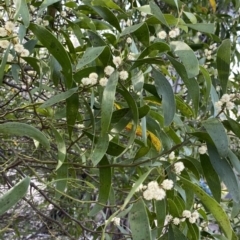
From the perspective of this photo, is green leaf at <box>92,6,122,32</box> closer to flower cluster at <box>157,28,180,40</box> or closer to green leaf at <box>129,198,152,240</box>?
flower cluster at <box>157,28,180,40</box>

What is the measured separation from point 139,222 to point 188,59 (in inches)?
9.7

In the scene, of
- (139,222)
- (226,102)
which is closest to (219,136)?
(226,102)

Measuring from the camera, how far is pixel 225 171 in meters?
0.68

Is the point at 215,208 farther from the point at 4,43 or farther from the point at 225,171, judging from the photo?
the point at 4,43

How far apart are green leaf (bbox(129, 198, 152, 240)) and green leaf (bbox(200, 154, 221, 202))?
0.49 feet

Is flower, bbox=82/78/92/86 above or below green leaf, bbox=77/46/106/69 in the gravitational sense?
below

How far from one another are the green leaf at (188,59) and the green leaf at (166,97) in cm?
6

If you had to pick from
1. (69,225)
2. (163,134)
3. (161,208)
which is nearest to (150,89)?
(163,134)

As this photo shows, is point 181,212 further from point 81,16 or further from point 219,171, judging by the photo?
point 81,16

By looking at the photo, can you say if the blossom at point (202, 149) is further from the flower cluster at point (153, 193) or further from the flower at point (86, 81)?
the flower at point (86, 81)

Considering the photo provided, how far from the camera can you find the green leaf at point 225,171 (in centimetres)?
67

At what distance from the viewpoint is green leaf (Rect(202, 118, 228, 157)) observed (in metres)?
0.62

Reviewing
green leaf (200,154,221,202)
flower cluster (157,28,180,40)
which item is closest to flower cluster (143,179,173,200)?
green leaf (200,154,221,202)

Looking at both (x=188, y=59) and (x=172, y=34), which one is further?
→ (x=172, y=34)
